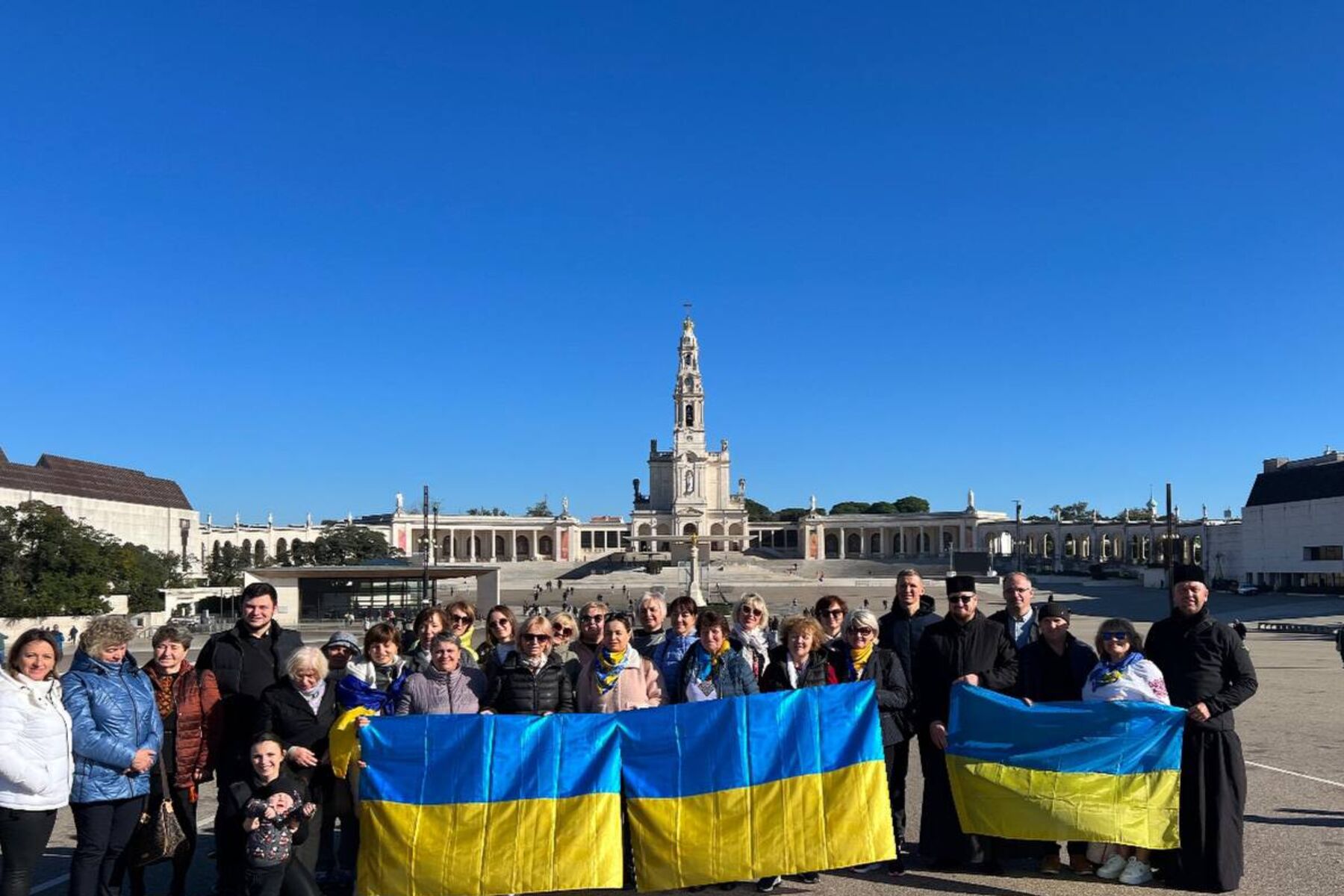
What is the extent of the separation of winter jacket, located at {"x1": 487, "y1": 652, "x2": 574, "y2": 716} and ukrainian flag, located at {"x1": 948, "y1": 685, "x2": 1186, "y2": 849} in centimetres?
253

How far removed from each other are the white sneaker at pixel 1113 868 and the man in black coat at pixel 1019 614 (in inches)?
53.9

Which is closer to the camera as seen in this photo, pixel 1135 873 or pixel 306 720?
pixel 306 720

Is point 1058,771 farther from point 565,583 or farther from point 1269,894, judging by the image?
point 565,583

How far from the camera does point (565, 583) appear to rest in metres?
62.4

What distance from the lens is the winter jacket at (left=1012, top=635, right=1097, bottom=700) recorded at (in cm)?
658

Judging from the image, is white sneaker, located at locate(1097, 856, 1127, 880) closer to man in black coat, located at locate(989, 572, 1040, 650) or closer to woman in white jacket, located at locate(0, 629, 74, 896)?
man in black coat, located at locate(989, 572, 1040, 650)

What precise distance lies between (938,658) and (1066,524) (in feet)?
312

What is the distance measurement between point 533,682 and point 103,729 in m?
2.28

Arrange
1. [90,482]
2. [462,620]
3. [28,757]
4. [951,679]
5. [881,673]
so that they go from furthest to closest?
[90,482]
[462,620]
[951,679]
[881,673]
[28,757]

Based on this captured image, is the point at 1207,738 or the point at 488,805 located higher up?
the point at 1207,738

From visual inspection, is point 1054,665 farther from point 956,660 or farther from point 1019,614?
point 956,660

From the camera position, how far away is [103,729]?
5422 mm

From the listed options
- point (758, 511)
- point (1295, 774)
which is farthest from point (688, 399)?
point (1295, 774)

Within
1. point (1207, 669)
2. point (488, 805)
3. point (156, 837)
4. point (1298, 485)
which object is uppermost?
point (1298, 485)
